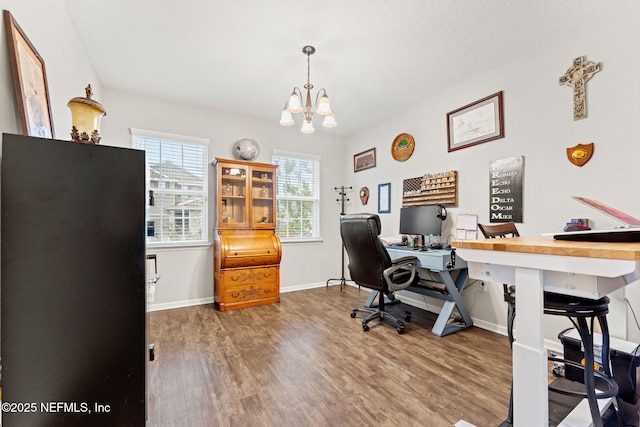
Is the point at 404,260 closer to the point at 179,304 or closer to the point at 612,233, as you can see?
the point at 612,233

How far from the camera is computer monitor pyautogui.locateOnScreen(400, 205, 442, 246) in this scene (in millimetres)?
3204

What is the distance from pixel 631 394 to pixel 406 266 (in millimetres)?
1609

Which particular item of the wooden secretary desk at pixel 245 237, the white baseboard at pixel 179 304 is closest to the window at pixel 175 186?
the wooden secretary desk at pixel 245 237

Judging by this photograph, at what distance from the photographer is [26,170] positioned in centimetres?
97

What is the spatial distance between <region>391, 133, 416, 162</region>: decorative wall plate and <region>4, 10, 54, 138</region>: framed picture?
349 centimetres

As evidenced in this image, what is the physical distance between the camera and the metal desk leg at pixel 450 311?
2.72 meters

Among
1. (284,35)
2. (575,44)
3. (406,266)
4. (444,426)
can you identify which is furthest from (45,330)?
(575,44)

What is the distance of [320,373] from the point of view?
80.5 inches

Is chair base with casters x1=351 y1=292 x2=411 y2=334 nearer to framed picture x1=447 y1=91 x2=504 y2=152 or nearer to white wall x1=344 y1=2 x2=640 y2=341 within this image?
white wall x1=344 y1=2 x2=640 y2=341

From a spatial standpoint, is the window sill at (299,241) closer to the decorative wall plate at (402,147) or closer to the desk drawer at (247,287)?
the desk drawer at (247,287)

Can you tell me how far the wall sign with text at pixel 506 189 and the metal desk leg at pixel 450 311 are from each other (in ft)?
2.27

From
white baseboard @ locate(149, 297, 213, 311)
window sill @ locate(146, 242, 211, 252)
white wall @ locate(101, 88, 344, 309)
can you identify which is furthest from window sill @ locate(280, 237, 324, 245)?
white baseboard @ locate(149, 297, 213, 311)

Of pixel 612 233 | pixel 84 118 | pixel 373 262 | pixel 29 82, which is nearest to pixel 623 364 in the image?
pixel 612 233

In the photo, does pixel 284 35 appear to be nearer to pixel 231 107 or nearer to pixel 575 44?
pixel 231 107
